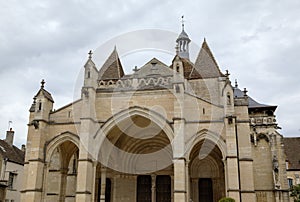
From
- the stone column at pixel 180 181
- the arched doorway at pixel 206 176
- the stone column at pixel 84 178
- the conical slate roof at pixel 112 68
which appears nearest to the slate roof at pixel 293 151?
the arched doorway at pixel 206 176

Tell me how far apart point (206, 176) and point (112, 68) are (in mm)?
10065

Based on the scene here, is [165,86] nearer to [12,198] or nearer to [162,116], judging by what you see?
[162,116]

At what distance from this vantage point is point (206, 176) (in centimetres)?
1950

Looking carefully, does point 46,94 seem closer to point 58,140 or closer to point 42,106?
point 42,106

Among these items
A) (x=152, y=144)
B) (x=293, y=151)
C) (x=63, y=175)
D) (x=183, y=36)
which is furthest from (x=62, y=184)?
(x=293, y=151)

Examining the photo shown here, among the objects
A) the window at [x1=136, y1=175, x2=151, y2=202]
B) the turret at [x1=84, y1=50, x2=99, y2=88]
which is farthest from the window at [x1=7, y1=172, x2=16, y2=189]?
the turret at [x1=84, y1=50, x2=99, y2=88]

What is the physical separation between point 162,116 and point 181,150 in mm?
1901

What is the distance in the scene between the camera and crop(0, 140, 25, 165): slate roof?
75.1 feet

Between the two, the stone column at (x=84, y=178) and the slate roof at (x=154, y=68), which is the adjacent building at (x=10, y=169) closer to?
the stone column at (x=84, y=178)

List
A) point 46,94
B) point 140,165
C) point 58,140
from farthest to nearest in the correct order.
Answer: point 140,165
point 46,94
point 58,140

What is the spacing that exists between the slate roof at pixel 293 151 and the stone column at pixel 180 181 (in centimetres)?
1723

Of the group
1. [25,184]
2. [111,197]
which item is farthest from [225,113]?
[25,184]

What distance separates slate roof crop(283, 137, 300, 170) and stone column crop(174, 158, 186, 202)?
17226 mm

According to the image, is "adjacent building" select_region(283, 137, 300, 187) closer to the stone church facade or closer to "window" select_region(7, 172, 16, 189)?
the stone church facade
